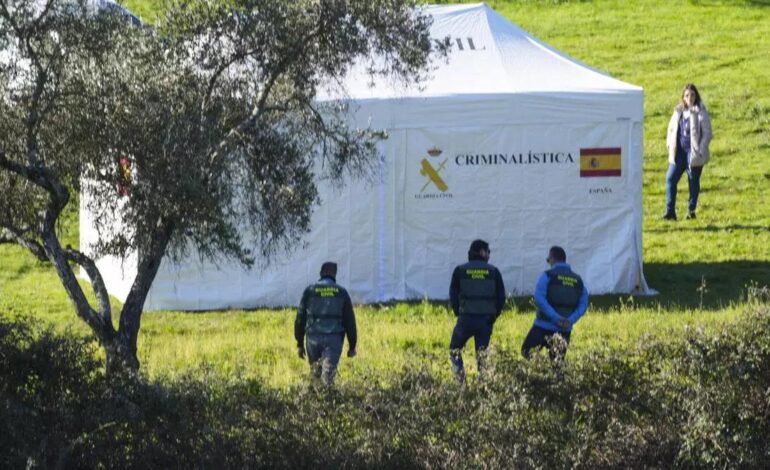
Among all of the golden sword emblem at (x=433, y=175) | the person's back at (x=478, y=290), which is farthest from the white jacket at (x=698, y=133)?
the person's back at (x=478, y=290)

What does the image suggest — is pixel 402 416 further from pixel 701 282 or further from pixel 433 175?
pixel 701 282

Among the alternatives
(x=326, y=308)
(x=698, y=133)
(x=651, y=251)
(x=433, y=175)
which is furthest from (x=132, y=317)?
(x=698, y=133)

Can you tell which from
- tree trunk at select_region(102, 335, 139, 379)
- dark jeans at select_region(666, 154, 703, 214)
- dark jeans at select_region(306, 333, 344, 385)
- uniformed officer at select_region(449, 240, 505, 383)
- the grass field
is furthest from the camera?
dark jeans at select_region(666, 154, 703, 214)

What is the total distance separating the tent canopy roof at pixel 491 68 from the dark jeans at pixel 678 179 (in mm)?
2916

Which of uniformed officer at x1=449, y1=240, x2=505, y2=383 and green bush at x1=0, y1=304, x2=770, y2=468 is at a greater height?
uniformed officer at x1=449, y1=240, x2=505, y2=383

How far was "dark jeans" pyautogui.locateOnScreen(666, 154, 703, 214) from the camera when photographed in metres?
20.4

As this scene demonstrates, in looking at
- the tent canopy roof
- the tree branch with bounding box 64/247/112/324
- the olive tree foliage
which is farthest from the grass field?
the tent canopy roof

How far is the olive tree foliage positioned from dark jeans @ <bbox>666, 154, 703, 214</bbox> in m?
10.3

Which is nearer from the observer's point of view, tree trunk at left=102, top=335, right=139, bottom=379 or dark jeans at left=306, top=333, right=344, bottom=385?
tree trunk at left=102, top=335, right=139, bottom=379

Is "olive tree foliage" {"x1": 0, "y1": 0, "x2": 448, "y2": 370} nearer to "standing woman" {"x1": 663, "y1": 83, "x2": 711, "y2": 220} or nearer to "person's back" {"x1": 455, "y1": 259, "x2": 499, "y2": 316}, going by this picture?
"person's back" {"x1": 455, "y1": 259, "x2": 499, "y2": 316}

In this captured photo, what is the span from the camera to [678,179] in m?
20.7

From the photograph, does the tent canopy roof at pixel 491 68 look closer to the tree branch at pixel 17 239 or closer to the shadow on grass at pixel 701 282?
the shadow on grass at pixel 701 282

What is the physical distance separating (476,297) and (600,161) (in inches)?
198

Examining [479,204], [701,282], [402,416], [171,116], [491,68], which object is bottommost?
[402,416]
